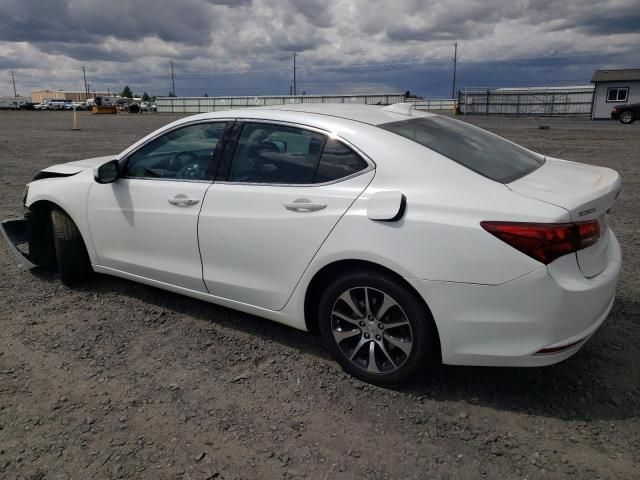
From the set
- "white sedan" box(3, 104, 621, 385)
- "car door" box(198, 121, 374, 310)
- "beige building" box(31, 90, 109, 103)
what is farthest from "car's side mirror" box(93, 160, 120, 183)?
"beige building" box(31, 90, 109, 103)

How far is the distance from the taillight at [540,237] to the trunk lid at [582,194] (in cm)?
8

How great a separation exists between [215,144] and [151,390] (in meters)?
1.73

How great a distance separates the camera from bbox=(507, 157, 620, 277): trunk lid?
278 cm

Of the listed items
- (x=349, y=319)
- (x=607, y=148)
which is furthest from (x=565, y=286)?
(x=607, y=148)

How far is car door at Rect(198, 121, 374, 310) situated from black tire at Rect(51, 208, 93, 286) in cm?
161

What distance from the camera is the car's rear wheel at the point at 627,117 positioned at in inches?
1278

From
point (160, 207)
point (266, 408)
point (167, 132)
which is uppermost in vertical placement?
point (167, 132)

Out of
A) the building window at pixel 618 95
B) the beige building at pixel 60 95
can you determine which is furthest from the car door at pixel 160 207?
the beige building at pixel 60 95

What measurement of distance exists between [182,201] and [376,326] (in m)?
1.66

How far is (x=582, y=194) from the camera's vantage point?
289cm

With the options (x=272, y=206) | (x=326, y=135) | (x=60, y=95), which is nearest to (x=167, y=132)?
(x=272, y=206)

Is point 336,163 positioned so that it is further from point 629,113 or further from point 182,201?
point 629,113

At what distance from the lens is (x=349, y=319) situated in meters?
3.28

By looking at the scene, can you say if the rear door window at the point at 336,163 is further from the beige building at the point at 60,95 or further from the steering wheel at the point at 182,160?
the beige building at the point at 60,95
